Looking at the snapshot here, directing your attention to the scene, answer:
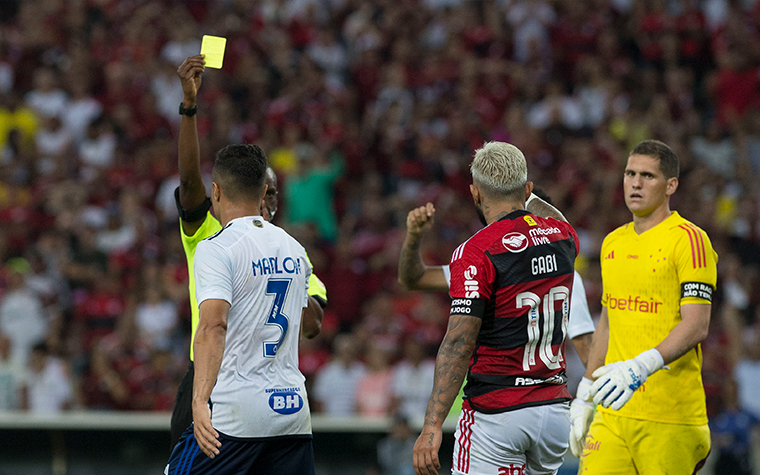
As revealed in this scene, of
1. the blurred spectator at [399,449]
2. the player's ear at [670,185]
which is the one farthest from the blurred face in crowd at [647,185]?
the blurred spectator at [399,449]

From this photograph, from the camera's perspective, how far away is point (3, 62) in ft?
56.0

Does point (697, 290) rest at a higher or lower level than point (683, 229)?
lower

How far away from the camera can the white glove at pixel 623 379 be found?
16.3ft

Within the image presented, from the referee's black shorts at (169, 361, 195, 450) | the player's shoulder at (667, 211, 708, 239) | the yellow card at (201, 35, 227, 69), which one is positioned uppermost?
the yellow card at (201, 35, 227, 69)

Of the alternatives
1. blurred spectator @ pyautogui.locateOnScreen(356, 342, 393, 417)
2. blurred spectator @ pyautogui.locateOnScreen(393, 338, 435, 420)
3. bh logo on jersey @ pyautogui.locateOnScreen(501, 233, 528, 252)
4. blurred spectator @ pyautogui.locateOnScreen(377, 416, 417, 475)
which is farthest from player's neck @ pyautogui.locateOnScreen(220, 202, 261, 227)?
blurred spectator @ pyautogui.locateOnScreen(356, 342, 393, 417)

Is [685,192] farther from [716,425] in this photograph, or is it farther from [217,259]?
[217,259]

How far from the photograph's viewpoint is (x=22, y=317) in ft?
42.6

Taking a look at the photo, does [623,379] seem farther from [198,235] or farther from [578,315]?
[198,235]

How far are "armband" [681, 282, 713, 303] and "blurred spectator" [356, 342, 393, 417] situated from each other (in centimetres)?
634

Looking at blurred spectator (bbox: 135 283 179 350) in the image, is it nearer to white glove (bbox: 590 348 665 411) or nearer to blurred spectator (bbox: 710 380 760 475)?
blurred spectator (bbox: 710 380 760 475)

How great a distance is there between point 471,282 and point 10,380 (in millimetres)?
9315

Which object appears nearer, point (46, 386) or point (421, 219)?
point (421, 219)

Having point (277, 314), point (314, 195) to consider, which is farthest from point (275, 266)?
point (314, 195)

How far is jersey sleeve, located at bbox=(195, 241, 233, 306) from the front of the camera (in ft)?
14.8
